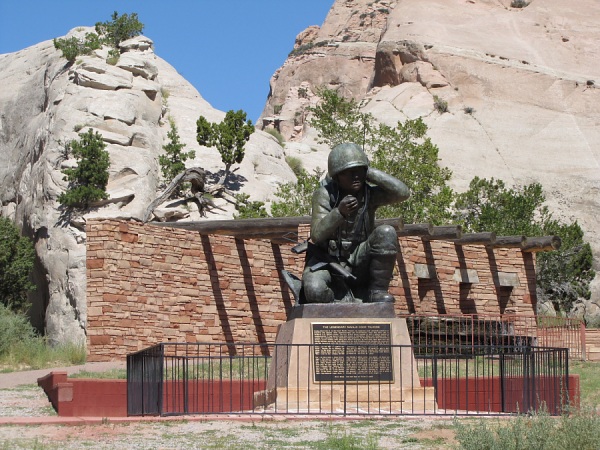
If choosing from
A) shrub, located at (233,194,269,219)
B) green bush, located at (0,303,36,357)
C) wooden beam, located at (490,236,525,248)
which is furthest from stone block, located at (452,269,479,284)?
shrub, located at (233,194,269,219)

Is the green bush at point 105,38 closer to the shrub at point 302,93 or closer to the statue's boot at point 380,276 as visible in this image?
the shrub at point 302,93

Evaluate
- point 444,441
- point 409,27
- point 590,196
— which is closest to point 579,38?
point 409,27

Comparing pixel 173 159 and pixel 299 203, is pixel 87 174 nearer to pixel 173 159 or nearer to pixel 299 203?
pixel 173 159

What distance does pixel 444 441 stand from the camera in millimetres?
9523

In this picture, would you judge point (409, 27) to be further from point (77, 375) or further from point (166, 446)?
point (166, 446)

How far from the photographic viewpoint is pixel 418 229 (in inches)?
866

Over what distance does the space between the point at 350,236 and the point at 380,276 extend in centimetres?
61

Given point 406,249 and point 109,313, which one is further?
point 406,249

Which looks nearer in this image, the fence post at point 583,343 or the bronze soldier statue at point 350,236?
the bronze soldier statue at point 350,236

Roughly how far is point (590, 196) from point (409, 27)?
19583 millimetres

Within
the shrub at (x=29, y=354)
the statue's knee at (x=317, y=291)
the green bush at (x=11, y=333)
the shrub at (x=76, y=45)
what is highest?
the shrub at (x=76, y=45)

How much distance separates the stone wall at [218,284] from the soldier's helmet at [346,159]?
994cm

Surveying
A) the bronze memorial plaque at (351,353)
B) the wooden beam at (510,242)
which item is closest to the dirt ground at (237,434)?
the bronze memorial plaque at (351,353)

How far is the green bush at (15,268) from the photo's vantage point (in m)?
35.9
